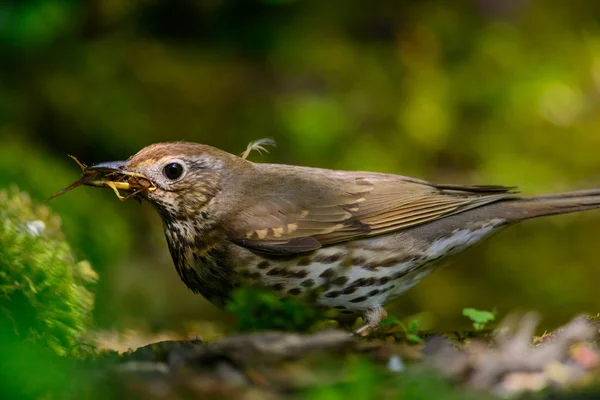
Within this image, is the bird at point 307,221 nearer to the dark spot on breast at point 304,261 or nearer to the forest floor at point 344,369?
the dark spot on breast at point 304,261

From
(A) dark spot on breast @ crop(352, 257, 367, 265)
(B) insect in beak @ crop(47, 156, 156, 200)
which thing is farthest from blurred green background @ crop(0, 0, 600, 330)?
(A) dark spot on breast @ crop(352, 257, 367, 265)

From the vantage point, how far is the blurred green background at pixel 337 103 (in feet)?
19.3

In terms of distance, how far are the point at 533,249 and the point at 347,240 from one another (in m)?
2.80

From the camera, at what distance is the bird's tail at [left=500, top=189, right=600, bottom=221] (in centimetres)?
389

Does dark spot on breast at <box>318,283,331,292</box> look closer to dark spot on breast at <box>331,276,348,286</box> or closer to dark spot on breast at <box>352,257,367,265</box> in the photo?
dark spot on breast at <box>331,276,348,286</box>

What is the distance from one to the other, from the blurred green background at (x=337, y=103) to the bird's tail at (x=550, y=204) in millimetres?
1660

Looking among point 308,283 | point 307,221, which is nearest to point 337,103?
point 307,221

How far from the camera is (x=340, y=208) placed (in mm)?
3912

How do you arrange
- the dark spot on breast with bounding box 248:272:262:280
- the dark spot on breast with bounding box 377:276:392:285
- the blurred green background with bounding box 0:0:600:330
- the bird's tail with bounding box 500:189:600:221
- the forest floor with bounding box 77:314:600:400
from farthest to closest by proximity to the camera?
the blurred green background with bounding box 0:0:600:330 < the bird's tail with bounding box 500:189:600:221 < the dark spot on breast with bounding box 377:276:392:285 < the dark spot on breast with bounding box 248:272:262:280 < the forest floor with bounding box 77:314:600:400

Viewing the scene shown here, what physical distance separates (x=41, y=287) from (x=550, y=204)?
250 centimetres

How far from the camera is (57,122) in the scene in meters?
6.88

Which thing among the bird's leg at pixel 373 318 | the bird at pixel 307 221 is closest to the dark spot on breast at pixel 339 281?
the bird at pixel 307 221

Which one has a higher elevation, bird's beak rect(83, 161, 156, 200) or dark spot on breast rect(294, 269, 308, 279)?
bird's beak rect(83, 161, 156, 200)

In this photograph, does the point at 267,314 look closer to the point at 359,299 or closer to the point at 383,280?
the point at 359,299
